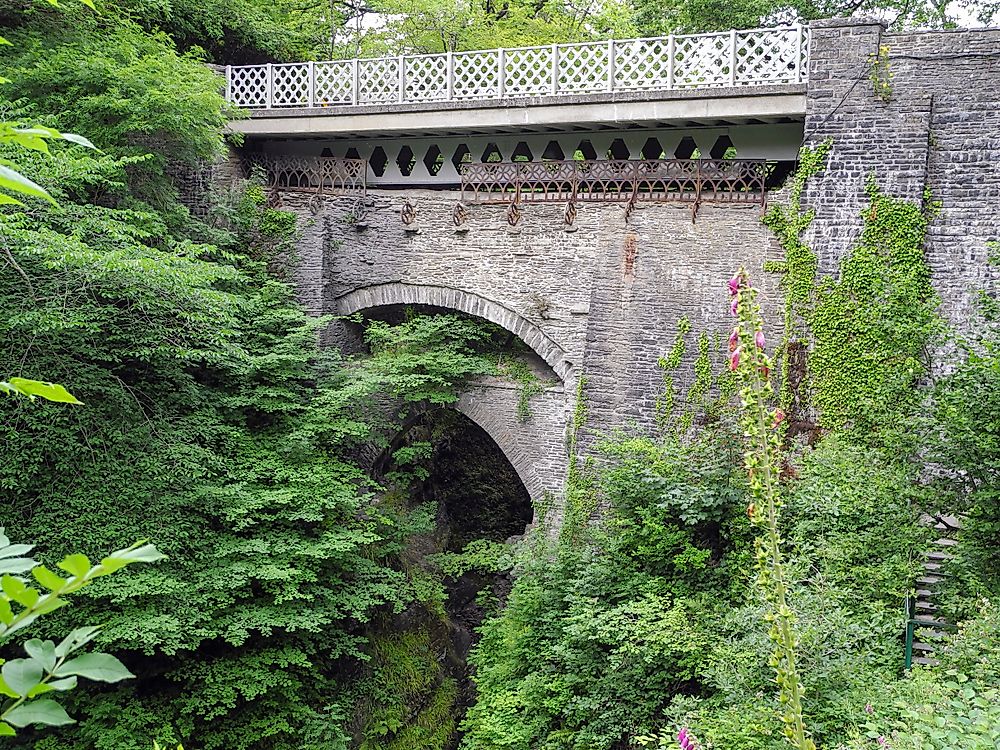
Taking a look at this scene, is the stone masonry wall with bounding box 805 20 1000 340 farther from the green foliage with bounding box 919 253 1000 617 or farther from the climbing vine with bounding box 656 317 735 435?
the green foliage with bounding box 919 253 1000 617

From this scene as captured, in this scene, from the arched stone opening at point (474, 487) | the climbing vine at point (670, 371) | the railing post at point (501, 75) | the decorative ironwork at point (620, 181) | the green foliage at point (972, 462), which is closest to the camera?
the green foliage at point (972, 462)

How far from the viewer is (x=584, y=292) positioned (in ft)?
46.2

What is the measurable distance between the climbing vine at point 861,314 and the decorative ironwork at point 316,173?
7326 mm

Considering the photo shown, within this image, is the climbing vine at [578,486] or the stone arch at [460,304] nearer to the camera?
the climbing vine at [578,486]

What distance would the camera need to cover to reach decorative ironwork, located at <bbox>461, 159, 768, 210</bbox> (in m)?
13.2

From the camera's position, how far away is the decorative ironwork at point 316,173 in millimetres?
15695

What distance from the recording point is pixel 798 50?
12531 millimetres

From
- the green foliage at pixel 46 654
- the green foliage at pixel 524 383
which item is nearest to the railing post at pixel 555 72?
the green foliage at pixel 524 383

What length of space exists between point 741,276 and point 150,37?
1368 centimetres

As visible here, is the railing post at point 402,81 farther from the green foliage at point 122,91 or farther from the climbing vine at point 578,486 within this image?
the climbing vine at point 578,486

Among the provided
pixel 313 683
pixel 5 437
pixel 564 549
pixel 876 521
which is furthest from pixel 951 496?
pixel 5 437

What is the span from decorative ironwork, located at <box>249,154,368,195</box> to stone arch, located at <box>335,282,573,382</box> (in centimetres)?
176

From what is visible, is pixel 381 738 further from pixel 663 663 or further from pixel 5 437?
pixel 5 437

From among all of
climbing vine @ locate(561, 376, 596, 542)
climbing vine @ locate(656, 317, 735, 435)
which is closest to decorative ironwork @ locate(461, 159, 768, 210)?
climbing vine @ locate(656, 317, 735, 435)
